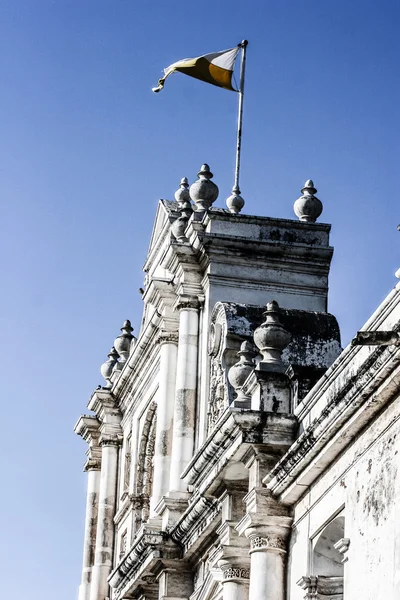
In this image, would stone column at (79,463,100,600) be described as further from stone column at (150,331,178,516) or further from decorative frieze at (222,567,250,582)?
decorative frieze at (222,567,250,582)

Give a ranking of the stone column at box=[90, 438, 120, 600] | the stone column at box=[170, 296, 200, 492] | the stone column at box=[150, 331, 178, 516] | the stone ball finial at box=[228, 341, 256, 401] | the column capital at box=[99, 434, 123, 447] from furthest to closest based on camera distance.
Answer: the column capital at box=[99, 434, 123, 447]
the stone column at box=[90, 438, 120, 600]
the stone column at box=[150, 331, 178, 516]
the stone column at box=[170, 296, 200, 492]
the stone ball finial at box=[228, 341, 256, 401]

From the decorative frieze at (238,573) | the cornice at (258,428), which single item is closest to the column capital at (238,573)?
the decorative frieze at (238,573)

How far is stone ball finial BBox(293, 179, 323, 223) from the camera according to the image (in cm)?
2966

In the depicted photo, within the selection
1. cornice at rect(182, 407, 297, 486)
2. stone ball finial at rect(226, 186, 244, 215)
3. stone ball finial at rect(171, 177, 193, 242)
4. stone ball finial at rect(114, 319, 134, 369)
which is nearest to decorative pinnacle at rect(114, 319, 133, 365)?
stone ball finial at rect(114, 319, 134, 369)

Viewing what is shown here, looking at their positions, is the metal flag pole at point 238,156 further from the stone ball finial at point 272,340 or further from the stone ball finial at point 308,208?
the stone ball finial at point 272,340

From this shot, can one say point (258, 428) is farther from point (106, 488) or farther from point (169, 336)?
point (106, 488)

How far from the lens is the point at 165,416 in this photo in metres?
30.1

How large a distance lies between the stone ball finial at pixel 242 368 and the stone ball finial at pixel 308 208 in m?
4.65

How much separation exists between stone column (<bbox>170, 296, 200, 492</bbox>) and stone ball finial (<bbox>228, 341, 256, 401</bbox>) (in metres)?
3.46

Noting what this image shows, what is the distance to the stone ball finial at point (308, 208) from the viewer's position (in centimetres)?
2966

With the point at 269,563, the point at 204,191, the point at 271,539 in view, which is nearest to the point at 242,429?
the point at 271,539

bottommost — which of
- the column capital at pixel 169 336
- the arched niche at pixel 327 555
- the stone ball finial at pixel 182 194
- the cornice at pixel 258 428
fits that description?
the arched niche at pixel 327 555

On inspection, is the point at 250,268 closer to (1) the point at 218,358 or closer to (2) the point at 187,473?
(1) the point at 218,358

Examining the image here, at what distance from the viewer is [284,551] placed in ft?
73.2
